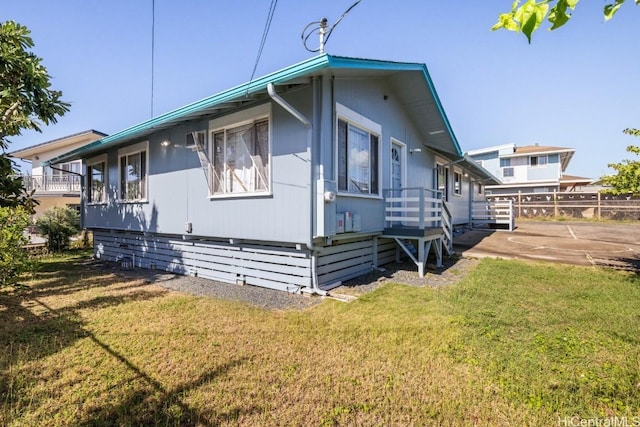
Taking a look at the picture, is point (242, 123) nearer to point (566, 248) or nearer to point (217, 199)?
point (217, 199)

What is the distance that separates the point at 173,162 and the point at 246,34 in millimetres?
3966

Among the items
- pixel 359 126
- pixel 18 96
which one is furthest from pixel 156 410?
pixel 18 96

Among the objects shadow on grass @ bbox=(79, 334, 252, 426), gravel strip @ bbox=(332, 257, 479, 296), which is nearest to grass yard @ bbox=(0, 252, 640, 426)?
shadow on grass @ bbox=(79, 334, 252, 426)

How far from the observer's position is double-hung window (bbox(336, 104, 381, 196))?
5.99m

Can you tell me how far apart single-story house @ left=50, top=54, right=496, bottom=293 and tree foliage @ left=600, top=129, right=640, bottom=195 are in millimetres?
3177

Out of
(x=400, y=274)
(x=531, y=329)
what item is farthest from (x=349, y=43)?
(x=531, y=329)

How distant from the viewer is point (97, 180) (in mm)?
10891

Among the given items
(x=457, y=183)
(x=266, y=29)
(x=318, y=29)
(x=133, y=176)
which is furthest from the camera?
(x=457, y=183)

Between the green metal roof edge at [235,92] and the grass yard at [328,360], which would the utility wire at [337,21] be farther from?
the grass yard at [328,360]

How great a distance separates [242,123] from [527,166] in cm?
3060

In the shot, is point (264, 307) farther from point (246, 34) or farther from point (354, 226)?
point (246, 34)

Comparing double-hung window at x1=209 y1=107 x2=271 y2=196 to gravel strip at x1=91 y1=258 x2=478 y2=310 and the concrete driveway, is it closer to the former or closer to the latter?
gravel strip at x1=91 y1=258 x2=478 y2=310

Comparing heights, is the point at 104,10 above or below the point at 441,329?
above

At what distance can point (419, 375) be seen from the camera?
2.75m
